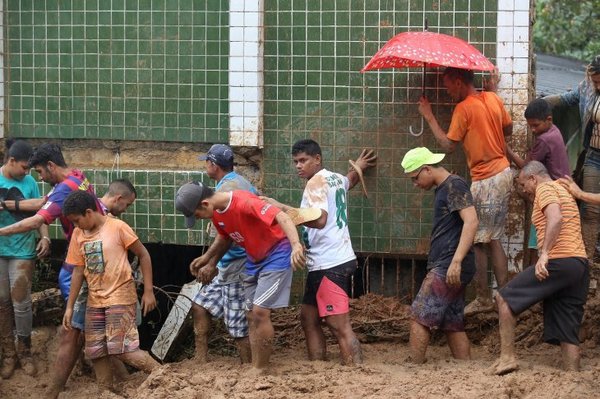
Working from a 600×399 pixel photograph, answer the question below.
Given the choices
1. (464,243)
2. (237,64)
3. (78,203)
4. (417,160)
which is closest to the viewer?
(78,203)

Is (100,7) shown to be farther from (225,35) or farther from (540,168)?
(540,168)

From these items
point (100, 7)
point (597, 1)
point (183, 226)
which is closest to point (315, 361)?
point (183, 226)

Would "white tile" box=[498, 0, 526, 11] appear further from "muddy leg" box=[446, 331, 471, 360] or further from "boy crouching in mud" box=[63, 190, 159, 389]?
"boy crouching in mud" box=[63, 190, 159, 389]

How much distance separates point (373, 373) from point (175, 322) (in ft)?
7.55

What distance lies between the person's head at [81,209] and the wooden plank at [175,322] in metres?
1.72

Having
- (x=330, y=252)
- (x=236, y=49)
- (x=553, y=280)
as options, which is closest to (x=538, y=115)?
(x=553, y=280)

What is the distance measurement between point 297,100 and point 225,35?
88 centimetres

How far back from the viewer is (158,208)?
9453mm

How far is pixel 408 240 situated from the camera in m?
9.05

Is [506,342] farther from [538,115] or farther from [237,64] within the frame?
[237,64]

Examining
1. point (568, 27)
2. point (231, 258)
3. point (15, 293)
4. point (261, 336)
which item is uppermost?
point (568, 27)

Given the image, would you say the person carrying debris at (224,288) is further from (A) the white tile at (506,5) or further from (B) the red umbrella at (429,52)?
(A) the white tile at (506,5)

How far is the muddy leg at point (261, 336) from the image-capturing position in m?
7.66

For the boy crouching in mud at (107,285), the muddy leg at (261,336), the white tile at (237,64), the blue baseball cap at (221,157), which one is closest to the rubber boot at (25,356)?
the boy crouching in mud at (107,285)
